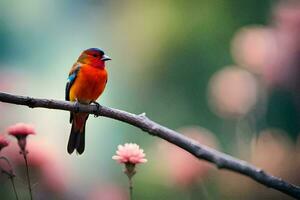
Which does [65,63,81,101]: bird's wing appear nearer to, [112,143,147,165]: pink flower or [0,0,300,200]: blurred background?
[0,0,300,200]: blurred background

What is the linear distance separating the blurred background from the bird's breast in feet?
0.32

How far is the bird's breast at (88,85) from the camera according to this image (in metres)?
1.02

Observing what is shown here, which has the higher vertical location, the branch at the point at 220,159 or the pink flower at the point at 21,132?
the branch at the point at 220,159

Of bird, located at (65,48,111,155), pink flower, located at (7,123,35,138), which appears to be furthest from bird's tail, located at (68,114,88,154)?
pink flower, located at (7,123,35,138)

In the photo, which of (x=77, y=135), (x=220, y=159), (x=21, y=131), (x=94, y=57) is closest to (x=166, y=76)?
(x=94, y=57)

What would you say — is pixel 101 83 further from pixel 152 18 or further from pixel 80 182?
pixel 152 18

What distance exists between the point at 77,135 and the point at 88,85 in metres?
0.13

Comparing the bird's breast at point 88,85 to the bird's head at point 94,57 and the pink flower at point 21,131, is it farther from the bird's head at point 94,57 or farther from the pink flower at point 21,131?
the pink flower at point 21,131

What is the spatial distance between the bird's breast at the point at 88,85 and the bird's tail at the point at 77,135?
0.04 metres

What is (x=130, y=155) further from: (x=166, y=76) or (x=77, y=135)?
(x=166, y=76)

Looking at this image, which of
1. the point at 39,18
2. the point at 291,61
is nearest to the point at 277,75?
the point at 291,61

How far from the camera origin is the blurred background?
3.44ft

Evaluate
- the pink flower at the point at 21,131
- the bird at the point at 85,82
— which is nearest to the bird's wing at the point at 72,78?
the bird at the point at 85,82

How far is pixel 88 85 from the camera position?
1.02m
